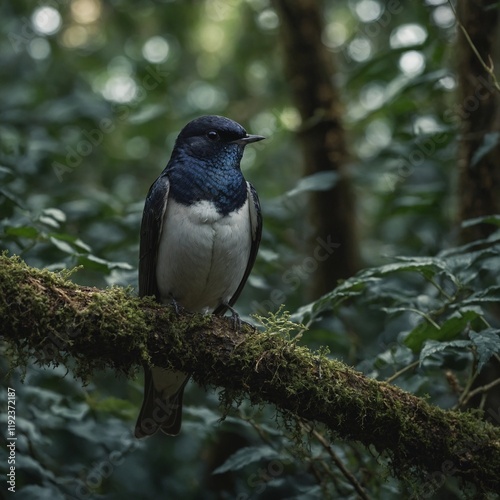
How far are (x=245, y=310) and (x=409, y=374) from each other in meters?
1.62

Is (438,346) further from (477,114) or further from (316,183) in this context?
(477,114)

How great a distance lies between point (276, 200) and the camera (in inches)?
193

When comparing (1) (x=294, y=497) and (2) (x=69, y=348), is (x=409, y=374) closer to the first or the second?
(1) (x=294, y=497)

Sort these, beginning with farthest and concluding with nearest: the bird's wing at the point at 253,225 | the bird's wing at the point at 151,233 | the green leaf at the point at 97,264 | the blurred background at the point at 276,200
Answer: the bird's wing at the point at 253,225
the bird's wing at the point at 151,233
the blurred background at the point at 276,200
the green leaf at the point at 97,264

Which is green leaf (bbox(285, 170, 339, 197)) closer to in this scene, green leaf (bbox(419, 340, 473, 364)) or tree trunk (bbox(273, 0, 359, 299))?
green leaf (bbox(419, 340, 473, 364))

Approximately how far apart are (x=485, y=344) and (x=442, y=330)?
0.26 metres

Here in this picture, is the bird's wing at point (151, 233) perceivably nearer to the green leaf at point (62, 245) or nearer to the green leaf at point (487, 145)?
the green leaf at point (62, 245)

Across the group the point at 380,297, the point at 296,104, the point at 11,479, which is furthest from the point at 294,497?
the point at 296,104

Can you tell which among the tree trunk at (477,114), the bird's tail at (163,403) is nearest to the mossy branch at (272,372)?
the bird's tail at (163,403)

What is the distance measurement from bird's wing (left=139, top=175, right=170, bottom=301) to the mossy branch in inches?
36.7

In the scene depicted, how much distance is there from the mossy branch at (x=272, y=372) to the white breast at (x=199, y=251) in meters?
0.73

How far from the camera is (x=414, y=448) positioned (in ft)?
10.7

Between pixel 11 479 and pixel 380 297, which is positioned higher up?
pixel 380 297

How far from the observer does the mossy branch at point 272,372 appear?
9.65ft
